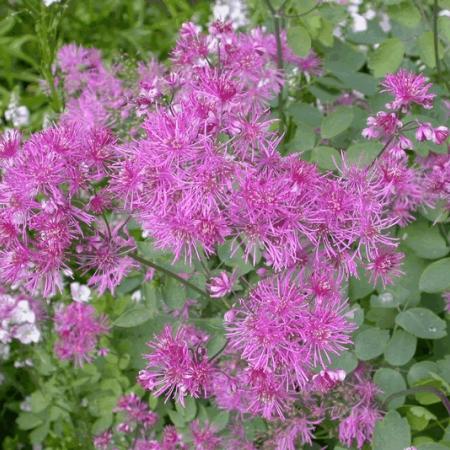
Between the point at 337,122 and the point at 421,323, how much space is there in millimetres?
455

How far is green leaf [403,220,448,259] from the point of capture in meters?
1.41

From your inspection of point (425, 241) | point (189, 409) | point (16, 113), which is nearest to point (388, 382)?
point (425, 241)

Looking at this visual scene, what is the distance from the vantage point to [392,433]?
48.0 inches

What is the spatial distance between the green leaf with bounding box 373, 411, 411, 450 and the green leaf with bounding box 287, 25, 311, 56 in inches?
28.8

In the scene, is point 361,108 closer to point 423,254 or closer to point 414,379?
point 423,254

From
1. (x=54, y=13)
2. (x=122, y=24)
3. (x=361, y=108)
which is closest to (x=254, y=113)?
(x=361, y=108)

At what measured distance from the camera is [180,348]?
113cm

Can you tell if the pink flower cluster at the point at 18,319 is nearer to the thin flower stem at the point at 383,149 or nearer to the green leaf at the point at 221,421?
the green leaf at the point at 221,421

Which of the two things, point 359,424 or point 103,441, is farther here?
point 103,441

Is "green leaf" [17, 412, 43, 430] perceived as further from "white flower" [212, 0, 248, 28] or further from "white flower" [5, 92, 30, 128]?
"white flower" [212, 0, 248, 28]

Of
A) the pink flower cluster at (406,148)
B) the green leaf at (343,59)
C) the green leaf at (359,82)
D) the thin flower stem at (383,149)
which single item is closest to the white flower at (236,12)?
the green leaf at (343,59)

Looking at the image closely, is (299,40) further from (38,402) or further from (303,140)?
(38,402)

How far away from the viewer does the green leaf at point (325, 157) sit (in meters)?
1.46

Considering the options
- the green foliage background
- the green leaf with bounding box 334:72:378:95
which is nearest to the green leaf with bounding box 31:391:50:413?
the green foliage background
